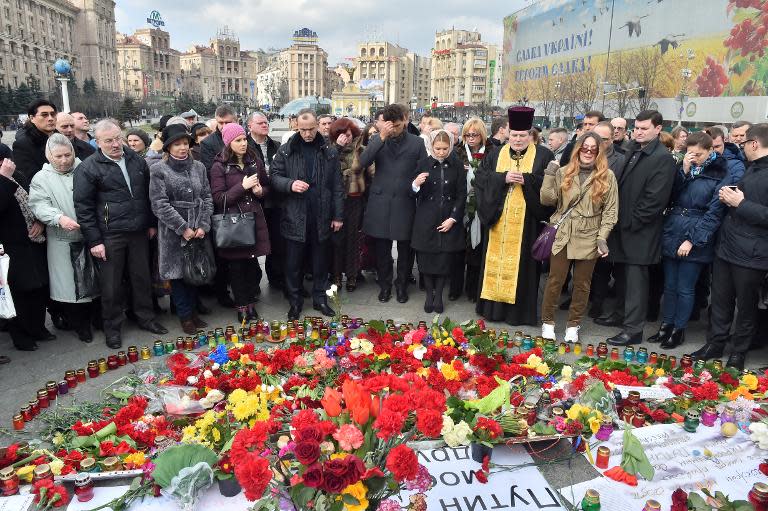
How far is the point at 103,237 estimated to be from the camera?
4602 millimetres

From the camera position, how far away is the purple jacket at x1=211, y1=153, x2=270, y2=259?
16.2ft

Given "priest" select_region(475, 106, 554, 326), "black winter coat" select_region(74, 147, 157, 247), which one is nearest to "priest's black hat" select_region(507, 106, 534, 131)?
"priest" select_region(475, 106, 554, 326)

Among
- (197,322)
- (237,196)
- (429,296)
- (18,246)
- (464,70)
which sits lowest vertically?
(197,322)

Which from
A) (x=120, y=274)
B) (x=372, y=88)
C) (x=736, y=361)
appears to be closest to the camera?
(x=736, y=361)

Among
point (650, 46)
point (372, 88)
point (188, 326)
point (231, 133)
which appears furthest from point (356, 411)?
point (372, 88)

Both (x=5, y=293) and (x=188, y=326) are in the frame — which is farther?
(x=188, y=326)

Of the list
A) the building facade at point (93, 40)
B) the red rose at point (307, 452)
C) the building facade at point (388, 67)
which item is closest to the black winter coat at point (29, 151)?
the red rose at point (307, 452)

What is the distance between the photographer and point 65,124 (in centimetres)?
513

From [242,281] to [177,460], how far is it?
9.50 feet

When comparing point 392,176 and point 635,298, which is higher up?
point 392,176

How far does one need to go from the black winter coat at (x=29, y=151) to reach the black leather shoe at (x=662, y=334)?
5.72 metres

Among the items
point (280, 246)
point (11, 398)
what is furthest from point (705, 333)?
point (11, 398)

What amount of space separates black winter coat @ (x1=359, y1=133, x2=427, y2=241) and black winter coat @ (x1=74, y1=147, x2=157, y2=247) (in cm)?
211

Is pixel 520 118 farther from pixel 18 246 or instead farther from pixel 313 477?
pixel 18 246
